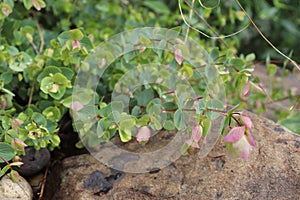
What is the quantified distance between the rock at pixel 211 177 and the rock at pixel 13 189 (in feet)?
0.31

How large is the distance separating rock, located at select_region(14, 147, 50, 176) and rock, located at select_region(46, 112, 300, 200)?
74 millimetres

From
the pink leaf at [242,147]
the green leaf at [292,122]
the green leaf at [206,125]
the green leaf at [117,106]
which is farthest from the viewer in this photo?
the green leaf at [292,122]

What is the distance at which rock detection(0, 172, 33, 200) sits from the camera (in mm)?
1066

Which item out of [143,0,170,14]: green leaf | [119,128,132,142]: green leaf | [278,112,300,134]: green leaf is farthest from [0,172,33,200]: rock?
[143,0,170,14]: green leaf

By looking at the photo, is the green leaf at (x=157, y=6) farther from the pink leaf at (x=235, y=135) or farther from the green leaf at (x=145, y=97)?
the pink leaf at (x=235, y=135)

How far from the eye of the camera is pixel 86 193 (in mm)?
1128

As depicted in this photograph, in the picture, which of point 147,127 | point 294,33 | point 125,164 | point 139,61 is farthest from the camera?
point 294,33

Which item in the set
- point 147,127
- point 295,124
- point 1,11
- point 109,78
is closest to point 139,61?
point 109,78

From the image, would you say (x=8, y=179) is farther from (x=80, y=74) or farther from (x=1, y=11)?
A: (x=1, y=11)

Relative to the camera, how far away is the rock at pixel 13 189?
1.07 metres

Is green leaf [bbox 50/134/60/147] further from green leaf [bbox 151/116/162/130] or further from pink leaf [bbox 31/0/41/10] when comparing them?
pink leaf [bbox 31/0/41/10]

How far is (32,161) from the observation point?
1227 mm

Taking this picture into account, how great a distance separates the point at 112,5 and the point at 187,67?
735mm

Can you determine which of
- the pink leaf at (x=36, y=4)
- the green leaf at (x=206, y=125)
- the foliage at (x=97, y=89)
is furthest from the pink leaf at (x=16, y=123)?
the green leaf at (x=206, y=125)
